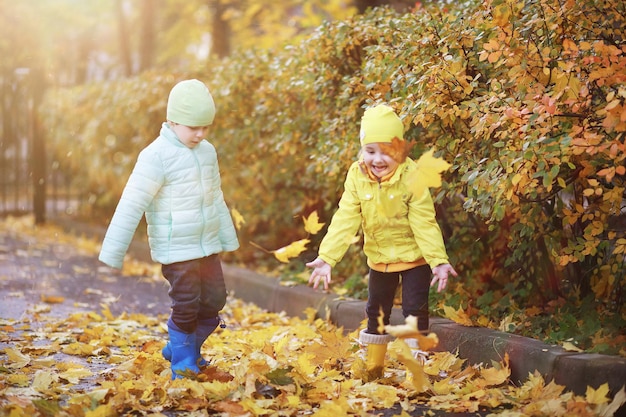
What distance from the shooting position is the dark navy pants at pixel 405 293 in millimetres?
4641

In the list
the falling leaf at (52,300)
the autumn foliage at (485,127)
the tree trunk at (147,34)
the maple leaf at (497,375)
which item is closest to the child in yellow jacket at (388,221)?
the autumn foliage at (485,127)

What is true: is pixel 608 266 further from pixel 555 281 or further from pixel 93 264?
pixel 93 264

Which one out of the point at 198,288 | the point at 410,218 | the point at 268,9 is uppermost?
the point at 268,9

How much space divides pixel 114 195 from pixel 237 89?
4876 millimetres

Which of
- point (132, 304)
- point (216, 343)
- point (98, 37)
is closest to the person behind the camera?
point (216, 343)

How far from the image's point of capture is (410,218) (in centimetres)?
456

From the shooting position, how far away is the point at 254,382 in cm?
429

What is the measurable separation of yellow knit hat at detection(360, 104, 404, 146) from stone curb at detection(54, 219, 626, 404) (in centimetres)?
124

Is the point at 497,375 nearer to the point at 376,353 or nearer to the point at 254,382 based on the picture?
the point at 376,353

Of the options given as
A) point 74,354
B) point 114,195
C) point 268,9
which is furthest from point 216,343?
point 268,9

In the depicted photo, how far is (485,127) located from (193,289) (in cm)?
174

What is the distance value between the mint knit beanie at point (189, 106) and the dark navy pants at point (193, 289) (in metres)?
0.74

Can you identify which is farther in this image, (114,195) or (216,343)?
(114,195)

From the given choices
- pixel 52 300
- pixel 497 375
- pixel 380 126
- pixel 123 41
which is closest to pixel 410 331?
pixel 497 375
